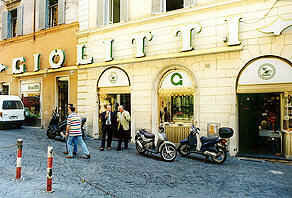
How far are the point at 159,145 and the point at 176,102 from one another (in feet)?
9.45

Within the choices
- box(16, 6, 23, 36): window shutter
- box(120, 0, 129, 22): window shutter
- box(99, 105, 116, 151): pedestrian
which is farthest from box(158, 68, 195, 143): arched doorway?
box(16, 6, 23, 36): window shutter

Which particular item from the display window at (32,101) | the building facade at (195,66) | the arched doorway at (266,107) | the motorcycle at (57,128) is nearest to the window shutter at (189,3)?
the building facade at (195,66)

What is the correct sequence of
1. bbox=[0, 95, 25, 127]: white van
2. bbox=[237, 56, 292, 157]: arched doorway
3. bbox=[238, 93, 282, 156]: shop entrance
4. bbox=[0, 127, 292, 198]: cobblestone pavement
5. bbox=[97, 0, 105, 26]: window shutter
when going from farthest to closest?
bbox=[0, 95, 25, 127]: white van < bbox=[97, 0, 105, 26]: window shutter < bbox=[238, 93, 282, 156]: shop entrance < bbox=[237, 56, 292, 157]: arched doorway < bbox=[0, 127, 292, 198]: cobblestone pavement

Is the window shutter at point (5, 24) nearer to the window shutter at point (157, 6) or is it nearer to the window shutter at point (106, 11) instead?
the window shutter at point (106, 11)

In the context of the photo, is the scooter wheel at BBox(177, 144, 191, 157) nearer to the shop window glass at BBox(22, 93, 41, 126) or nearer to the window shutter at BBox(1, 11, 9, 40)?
the shop window glass at BBox(22, 93, 41, 126)

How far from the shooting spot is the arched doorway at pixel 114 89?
11.2 m

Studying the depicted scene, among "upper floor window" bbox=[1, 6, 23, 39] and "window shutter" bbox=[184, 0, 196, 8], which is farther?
"upper floor window" bbox=[1, 6, 23, 39]

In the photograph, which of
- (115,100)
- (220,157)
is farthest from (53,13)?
(220,157)

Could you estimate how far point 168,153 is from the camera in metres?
7.31

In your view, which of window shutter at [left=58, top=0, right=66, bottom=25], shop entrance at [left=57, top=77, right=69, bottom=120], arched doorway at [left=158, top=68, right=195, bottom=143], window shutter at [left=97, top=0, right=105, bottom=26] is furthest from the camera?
shop entrance at [left=57, top=77, right=69, bottom=120]

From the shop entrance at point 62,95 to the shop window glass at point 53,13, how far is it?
3763 millimetres

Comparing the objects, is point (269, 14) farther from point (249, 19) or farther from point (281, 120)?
point (281, 120)

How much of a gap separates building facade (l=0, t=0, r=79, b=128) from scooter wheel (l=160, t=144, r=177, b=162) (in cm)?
740

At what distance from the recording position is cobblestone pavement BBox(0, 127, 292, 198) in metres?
4.55
